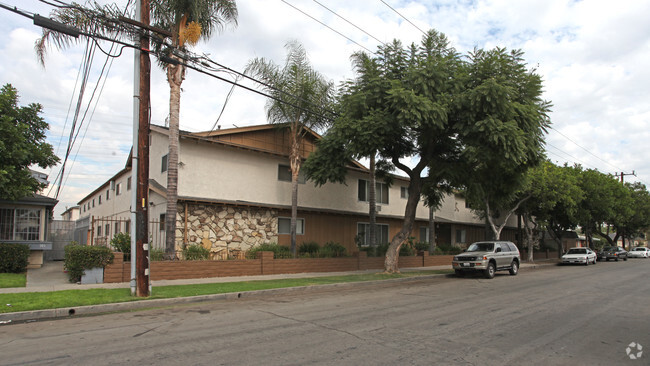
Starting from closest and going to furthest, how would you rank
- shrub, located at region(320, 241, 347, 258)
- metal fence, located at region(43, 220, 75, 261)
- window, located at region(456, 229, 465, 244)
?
shrub, located at region(320, 241, 347, 258) < metal fence, located at region(43, 220, 75, 261) < window, located at region(456, 229, 465, 244)

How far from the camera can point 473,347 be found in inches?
261

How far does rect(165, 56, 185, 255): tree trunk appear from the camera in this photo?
51.2ft

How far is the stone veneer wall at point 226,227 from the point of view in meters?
17.9

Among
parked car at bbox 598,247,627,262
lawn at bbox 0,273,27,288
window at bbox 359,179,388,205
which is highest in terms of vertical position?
window at bbox 359,179,388,205

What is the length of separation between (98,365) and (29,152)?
13308mm

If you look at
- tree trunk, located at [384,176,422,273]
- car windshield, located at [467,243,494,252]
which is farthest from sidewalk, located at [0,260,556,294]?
car windshield, located at [467,243,494,252]

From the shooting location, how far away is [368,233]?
26.8 metres

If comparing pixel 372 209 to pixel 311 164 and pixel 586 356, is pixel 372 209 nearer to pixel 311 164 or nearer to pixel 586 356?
pixel 311 164

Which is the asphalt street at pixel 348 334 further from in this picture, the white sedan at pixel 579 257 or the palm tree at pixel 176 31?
the white sedan at pixel 579 257

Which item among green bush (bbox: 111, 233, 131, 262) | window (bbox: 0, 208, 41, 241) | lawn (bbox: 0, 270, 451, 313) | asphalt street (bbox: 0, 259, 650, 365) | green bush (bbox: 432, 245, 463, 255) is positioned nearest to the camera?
asphalt street (bbox: 0, 259, 650, 365)

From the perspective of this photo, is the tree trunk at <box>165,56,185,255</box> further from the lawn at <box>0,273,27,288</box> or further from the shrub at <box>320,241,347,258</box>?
the shrub at <box>320,241,347,258</box>

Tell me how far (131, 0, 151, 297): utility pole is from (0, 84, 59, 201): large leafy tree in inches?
239

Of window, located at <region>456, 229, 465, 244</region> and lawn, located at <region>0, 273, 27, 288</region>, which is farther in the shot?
window, located at <region>456, 229, 465, 244</region>

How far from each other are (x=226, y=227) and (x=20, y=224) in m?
9.09
